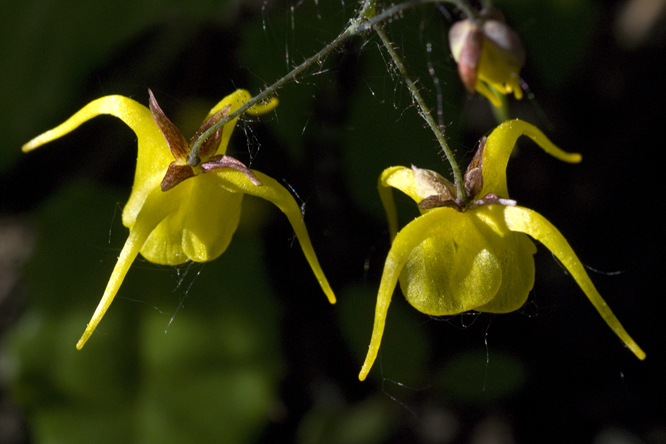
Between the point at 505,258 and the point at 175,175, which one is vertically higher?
the point at 175,175

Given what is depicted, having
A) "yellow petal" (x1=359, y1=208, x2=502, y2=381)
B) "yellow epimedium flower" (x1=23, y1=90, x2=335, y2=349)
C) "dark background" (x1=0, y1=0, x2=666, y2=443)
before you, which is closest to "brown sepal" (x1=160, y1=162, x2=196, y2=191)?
"yellow epimedium flower" (x1=23, y1=90, x2=335, y2=349)

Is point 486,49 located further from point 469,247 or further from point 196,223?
point 196,223

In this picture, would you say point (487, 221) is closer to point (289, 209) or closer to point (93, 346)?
point (289, 209)

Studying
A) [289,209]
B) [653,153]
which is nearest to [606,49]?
[653,153]

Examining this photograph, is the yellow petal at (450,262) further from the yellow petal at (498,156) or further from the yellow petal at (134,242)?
the yellow petal at (134,242)

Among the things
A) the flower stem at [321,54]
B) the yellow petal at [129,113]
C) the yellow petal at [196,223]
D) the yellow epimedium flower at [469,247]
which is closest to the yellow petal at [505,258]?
the yellow epimedium flower at [469,247]

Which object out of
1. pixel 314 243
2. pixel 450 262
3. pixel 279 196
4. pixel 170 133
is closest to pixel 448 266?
pixel 450 262

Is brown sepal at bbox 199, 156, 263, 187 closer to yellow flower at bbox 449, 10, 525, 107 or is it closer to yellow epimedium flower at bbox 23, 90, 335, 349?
yellow epimedium flower at bbox 23, 90, 335, 349
